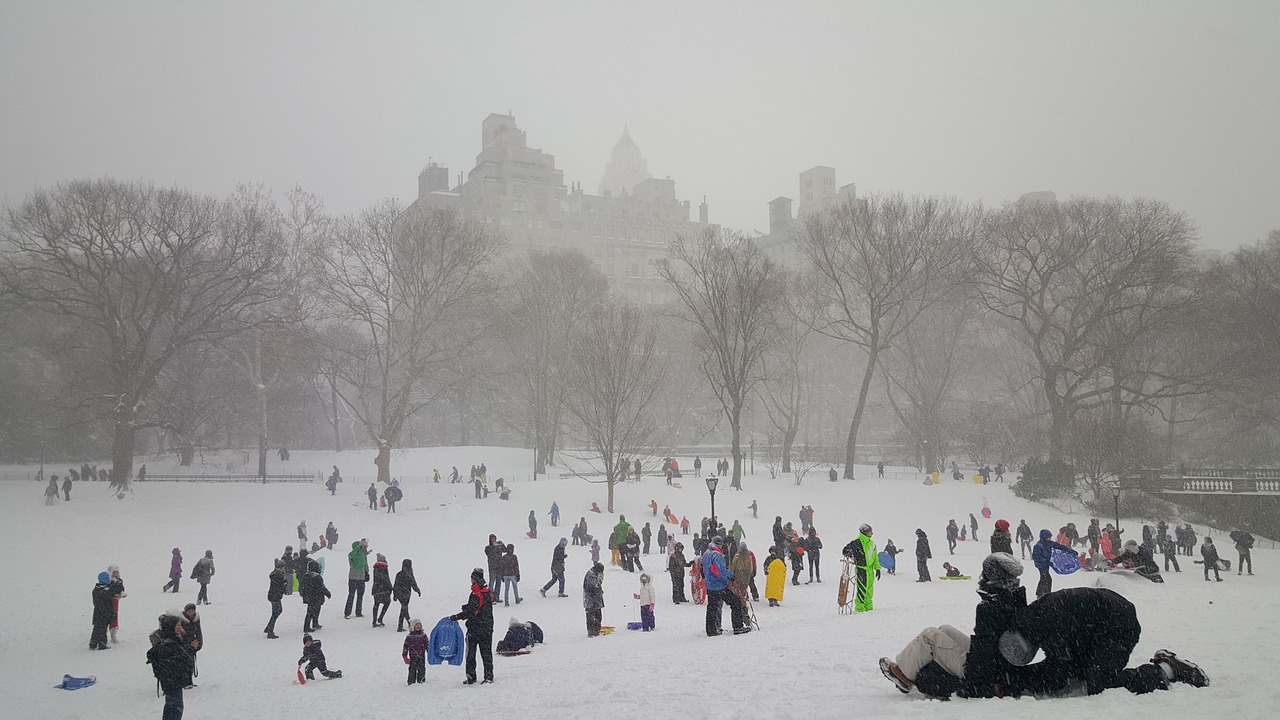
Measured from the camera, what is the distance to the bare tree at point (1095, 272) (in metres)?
38.1

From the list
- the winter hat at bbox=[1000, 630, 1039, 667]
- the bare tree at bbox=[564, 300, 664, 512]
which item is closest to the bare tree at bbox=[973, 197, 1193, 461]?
the bare tree at bbox=[564, 300, 664, 512]

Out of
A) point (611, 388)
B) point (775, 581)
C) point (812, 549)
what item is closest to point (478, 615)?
point (775, 581)

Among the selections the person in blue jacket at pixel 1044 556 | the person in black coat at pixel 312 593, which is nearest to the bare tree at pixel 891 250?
the person in blue jacket at pixel 1044 556

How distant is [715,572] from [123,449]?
32605 mm

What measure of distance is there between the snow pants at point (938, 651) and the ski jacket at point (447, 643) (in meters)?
6.29

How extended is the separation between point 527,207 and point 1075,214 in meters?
81.5

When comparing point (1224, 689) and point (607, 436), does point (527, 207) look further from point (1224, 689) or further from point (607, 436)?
point (1224, 689)

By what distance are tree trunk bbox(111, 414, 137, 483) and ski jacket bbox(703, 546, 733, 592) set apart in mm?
31683

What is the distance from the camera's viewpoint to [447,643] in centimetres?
1082

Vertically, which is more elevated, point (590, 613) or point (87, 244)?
point (87, 244)

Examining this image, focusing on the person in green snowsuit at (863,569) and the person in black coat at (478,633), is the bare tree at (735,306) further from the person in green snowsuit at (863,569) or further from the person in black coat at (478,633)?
the person in black coat at (478,633)

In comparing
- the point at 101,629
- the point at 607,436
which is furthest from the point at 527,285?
the point at 101,629

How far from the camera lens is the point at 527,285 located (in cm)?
4941

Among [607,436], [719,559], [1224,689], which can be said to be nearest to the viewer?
[1224,689]
